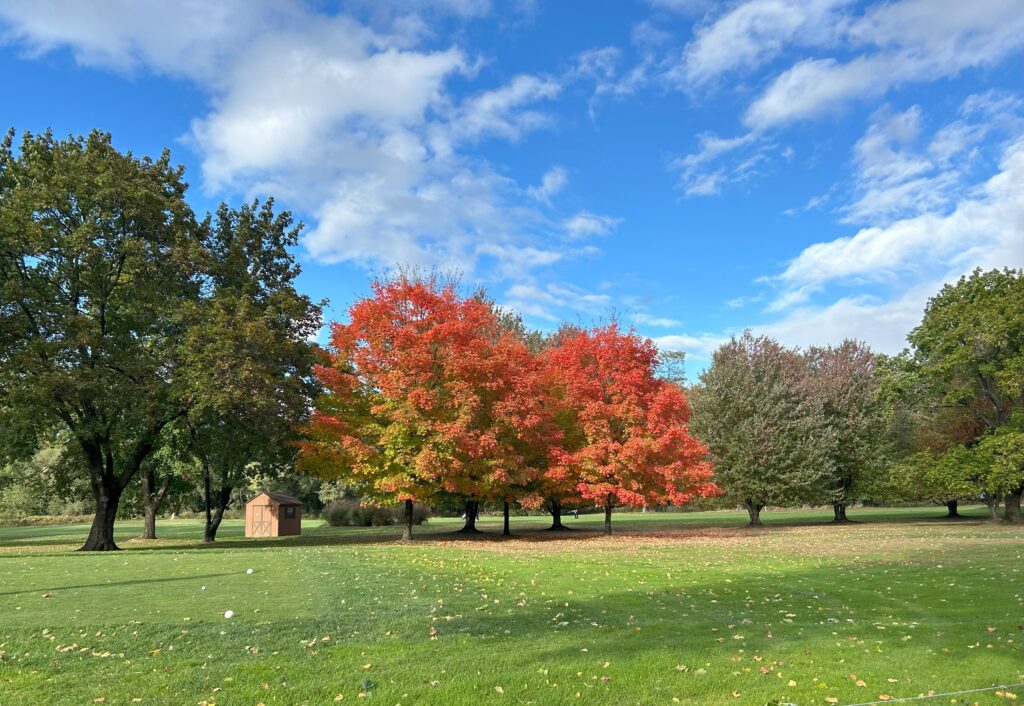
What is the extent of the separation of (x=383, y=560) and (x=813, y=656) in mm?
14310

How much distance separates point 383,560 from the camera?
19.6 metres

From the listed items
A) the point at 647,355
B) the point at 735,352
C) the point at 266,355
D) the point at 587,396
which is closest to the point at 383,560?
the point at 266,355

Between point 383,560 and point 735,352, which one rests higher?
point 735,352

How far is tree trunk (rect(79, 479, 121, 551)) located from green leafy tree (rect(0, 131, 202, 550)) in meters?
0.05

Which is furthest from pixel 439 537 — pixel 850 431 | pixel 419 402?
pixel 850 431

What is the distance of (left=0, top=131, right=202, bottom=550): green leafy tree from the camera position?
23.9 metres

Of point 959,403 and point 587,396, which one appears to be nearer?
point 587,396

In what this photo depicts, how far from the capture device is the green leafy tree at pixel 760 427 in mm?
38469

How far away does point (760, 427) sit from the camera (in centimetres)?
3919

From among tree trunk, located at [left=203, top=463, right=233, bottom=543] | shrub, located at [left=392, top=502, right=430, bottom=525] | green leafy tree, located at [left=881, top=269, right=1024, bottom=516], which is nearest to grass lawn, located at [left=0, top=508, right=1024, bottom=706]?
green leafy tree, located at [left=881, top=269, right=1024, bottom=516]

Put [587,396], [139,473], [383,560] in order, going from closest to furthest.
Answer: [383,560], [587,396], [139,473]

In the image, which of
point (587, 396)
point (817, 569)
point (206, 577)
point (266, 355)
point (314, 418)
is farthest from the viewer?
point (587, 396)

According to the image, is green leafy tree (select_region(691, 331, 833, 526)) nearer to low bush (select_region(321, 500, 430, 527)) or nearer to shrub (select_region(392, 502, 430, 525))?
shrub (select_region(392, 502, 430, 525))

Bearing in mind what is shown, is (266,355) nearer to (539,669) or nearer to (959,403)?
(539,669)
